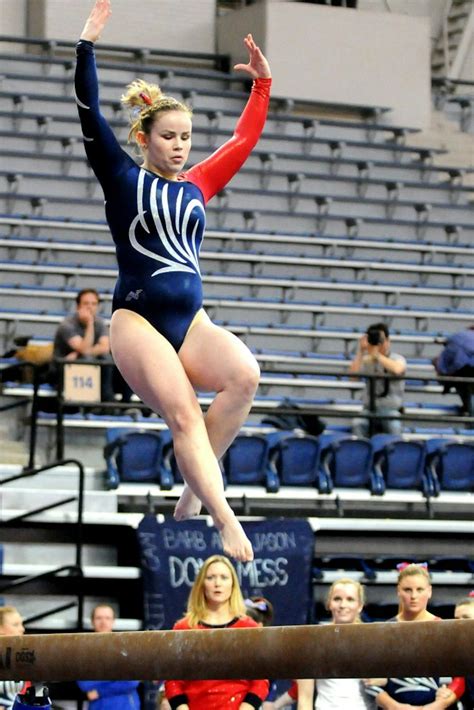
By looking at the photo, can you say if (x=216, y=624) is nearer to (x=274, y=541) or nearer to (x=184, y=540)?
(x=184, y=540)

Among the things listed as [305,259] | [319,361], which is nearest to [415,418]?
[319,361]

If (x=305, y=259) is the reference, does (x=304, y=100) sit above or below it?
above

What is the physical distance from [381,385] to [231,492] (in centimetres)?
177

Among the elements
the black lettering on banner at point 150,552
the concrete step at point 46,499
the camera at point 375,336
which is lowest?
the black lettering on banner at point 150,552

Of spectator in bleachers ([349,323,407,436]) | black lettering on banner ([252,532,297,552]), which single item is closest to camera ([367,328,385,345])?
spectator in bleachers ([349,323,407,436])

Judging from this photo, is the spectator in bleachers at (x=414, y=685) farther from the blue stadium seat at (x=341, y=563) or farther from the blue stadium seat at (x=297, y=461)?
the blue stadium seat at (x=297, y=461)

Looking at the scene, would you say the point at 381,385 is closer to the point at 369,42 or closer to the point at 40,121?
the point at 40,121

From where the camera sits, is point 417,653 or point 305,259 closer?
point 417,653

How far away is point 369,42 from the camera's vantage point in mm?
15664

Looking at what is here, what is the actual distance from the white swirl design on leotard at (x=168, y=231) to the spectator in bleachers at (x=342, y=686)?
9.30 feet

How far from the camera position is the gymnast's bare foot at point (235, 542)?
3.35 metres

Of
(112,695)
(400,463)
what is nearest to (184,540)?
(112,695)

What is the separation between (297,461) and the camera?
8.98 metres

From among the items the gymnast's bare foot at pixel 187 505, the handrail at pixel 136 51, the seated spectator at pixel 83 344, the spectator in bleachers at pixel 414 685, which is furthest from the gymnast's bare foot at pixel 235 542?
the handrail at pixel 136 51
